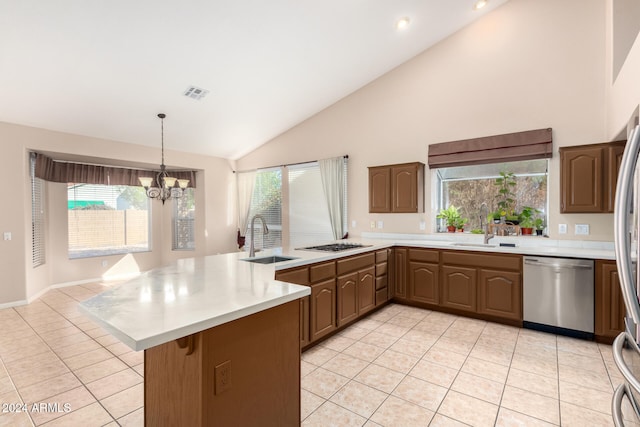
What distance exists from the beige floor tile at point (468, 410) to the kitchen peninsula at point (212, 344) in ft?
3.52

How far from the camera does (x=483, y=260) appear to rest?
3.55m

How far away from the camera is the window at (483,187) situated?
3879 mm

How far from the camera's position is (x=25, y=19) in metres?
2.74

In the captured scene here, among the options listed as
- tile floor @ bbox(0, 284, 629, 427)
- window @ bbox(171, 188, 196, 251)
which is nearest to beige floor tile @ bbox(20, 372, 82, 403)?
tile floor @ bbox(0, 284, 629, 427)

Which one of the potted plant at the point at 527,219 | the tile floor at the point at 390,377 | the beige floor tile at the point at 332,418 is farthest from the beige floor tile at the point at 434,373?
the potted plant at the point at 527,219

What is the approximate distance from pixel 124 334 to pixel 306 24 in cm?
359

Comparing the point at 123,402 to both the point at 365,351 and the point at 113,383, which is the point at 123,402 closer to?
the point at 113,383

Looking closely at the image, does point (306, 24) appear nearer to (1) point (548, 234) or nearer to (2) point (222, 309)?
(2) point (222, 309)

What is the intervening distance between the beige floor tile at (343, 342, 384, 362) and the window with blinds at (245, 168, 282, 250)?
11.6 feet

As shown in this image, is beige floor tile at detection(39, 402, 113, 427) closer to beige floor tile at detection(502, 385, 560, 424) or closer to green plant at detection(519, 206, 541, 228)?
beige floor tile at detection(502, 385, 560, 424)

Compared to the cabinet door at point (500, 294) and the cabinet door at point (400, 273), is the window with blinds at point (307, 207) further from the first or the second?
the cabinet door at point (500, 294)

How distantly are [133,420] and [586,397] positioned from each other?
122 inches

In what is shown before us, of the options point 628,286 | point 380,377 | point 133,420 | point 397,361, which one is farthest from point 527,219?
point 133,420

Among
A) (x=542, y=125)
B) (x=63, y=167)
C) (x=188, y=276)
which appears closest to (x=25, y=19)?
(x=188, y=276)
